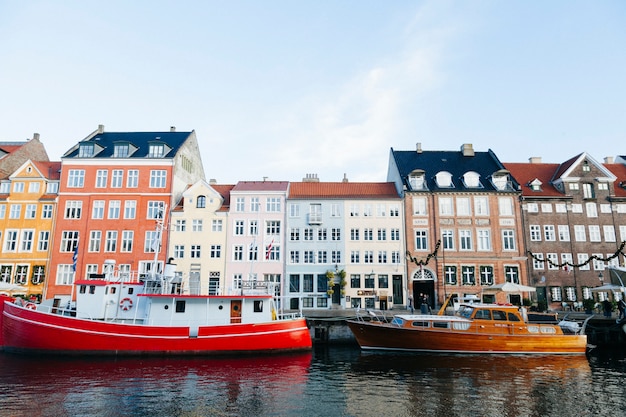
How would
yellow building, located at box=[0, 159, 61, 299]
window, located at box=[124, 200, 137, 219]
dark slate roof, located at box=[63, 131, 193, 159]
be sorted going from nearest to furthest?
yellow building, located at box=[0, 159, 61, 299]
window, located at box=[124, 200, 137, 219]
dark slate roof, located at box=[63, 131, 193, 159]

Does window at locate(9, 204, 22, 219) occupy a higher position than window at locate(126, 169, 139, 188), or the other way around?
window at locate(126, 169, 139, 188)

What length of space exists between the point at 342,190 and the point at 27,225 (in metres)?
31.9

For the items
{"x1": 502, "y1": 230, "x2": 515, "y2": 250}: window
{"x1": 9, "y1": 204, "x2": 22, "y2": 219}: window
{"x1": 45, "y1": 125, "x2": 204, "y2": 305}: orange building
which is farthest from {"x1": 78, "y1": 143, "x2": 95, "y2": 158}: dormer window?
{"x1": 502, "y1": 230, "x2": 515, "y2": 250}: window

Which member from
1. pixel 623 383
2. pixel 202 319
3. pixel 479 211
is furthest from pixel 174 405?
pixel 479 211

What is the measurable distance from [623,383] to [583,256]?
2406 cm

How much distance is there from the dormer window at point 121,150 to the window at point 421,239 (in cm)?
3092

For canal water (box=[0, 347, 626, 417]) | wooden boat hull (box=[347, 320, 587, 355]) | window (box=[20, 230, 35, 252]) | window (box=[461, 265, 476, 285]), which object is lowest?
canal water (box=[0, 347, 626, 417])

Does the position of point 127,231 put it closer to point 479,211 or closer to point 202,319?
point 202,319

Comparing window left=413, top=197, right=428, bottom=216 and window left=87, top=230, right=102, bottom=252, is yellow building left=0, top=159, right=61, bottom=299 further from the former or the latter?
window left=413, top=197, right=428, bottom=216

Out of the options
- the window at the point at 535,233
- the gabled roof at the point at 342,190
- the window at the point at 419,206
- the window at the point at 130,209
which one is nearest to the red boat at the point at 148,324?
the window at the point at 130,209

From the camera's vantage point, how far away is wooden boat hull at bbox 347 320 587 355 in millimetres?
24656

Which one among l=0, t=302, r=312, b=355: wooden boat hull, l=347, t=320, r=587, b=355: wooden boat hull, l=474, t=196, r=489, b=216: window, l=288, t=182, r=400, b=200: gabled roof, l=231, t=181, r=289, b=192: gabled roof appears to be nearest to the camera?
l=0, t=302, r=312, b=355: wooden boat hull

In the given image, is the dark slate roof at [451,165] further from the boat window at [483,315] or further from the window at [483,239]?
the boat window at [483,315]

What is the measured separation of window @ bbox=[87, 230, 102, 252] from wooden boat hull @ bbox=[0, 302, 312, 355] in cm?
1462
